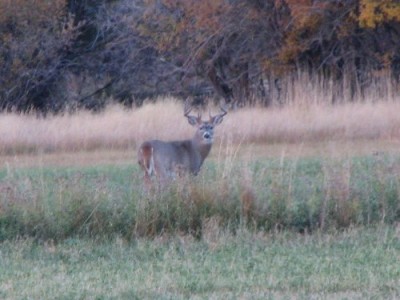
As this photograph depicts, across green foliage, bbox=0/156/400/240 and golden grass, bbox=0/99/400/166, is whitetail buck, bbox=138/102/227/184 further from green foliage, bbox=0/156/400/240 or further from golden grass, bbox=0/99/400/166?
golden grass, bbox=0/99/400/166

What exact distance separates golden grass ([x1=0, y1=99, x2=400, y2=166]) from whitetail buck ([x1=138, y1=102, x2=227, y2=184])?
15.3ft

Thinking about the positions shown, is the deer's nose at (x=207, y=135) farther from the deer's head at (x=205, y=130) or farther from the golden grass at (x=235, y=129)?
the golden grass at (x=235, y=129)

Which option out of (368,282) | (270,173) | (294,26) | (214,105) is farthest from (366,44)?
(368,282)

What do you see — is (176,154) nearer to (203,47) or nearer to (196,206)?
(196,206)

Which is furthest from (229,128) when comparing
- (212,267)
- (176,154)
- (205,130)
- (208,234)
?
(212,267)

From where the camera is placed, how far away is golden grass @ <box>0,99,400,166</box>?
2244 centimetres

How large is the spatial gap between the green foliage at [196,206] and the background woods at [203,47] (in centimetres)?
1306

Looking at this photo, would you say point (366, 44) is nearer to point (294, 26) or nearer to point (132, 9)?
point (294, 26)

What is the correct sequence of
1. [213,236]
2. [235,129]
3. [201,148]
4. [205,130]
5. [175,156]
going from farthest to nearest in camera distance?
[235,129]
[205,130]
[201,148]
[175,156]
[213,236]

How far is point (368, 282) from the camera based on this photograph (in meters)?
9.55

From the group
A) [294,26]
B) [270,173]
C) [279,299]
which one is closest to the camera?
[279,299]

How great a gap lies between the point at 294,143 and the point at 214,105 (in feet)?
28.4

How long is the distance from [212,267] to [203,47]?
69.1ft

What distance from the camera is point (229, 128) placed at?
22.9 meters
